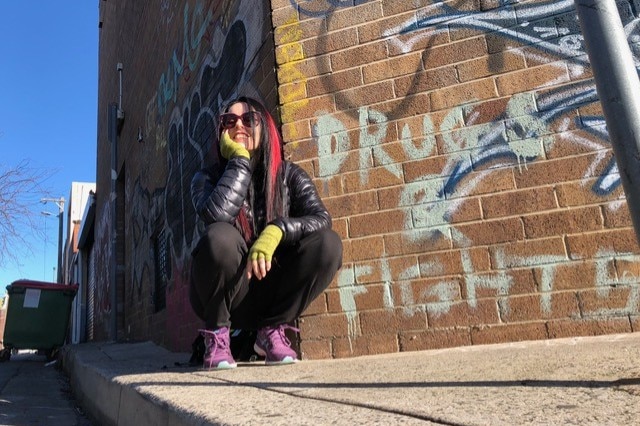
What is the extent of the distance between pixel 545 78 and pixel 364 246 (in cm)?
133

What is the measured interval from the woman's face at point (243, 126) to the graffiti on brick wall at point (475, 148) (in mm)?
591

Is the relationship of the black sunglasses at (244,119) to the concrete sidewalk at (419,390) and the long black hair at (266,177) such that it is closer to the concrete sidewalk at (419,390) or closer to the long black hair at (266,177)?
the long black hair at (266,177)

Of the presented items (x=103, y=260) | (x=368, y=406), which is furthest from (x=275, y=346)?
(x=103, y=260)

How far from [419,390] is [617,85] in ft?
3.27

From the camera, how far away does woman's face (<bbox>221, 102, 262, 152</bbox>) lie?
271 centimetres

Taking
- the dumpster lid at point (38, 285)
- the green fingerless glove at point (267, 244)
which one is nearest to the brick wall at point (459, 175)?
the green fingerless glove at point (267, 244)

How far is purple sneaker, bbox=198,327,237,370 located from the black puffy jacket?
508 millimetres

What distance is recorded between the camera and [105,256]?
11.1 metres

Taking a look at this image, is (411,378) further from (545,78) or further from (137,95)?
(137,95)

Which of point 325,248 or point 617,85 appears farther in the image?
point 325,248

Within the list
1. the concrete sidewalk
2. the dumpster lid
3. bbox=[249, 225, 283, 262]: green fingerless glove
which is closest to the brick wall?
the concrete sidewalk

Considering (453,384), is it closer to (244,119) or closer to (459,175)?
(459,175)

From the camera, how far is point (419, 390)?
5.26 ft

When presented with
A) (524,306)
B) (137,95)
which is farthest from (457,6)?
(137,95)
